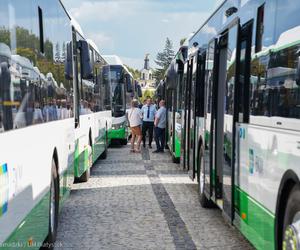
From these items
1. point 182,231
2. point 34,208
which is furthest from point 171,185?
point 34,208

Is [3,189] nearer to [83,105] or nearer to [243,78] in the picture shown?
[243,78]

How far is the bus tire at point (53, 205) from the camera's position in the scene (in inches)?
294

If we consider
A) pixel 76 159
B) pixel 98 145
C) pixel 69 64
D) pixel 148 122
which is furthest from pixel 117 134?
pixel 69 64

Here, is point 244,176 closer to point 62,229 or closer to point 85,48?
point 62,229

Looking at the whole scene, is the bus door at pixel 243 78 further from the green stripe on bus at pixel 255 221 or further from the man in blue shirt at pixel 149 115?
the man in blue shirt at pixel 149 115

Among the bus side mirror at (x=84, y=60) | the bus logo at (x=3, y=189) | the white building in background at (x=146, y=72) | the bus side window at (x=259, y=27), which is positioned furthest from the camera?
the white building in background at (x=146, y=72)

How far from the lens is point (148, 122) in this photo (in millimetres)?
24281

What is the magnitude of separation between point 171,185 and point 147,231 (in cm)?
480

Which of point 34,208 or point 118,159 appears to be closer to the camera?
point 34,208

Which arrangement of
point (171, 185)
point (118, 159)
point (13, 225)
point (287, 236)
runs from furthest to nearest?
point (118, 159) → point (171, 185) → point (287, 236) → point (13, 225)

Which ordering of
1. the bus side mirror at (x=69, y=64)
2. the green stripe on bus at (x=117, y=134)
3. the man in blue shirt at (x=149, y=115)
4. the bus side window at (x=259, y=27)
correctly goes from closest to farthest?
the bus side window at (x=259, y=27)
the bus side mirror at (x=69, y=64)
the man in blue shirt at (x=149, y=115)
the green stripe on bus at (x=117, y=134)

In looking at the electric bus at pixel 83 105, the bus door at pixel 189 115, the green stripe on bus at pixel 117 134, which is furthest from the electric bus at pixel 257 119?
the green stripe on bus at pixel 117 134

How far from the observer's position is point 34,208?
5.84 meters

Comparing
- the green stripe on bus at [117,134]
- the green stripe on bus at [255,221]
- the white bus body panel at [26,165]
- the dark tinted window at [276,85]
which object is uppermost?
the dark tinted window at [276,85]
